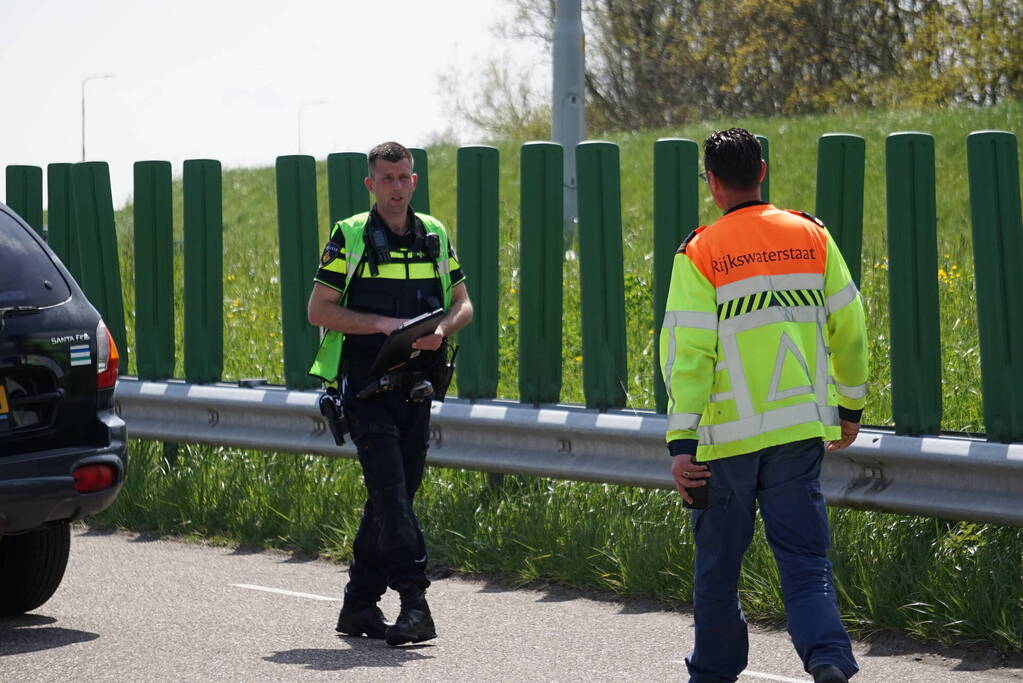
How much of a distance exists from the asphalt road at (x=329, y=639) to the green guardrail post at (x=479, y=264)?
4.06 feet

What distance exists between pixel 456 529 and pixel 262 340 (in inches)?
228

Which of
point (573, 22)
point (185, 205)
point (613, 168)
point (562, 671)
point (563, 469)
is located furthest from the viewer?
point (573, 22)

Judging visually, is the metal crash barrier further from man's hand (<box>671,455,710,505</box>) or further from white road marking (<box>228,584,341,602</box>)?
man's hand (<box>671,455,710,505</box>)

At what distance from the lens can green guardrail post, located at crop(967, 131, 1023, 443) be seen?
6930 mm

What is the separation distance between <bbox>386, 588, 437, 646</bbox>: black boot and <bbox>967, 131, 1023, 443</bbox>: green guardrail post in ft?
7.78

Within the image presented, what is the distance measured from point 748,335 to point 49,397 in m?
2.76

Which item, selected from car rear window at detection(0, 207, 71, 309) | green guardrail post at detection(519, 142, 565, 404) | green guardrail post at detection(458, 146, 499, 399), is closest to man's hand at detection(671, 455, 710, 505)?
car rear window at detection(0, 207, 71, 309)

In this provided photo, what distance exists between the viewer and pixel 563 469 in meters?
7.86

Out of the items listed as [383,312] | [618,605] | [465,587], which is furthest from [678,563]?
[383,312]

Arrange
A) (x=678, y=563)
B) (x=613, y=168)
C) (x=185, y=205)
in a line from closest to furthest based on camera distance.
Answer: (x=678, y=563) < (x=613, y=168) < (x=185, y=205)

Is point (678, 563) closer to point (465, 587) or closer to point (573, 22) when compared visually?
point (465, 587)

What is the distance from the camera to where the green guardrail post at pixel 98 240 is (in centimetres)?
1077

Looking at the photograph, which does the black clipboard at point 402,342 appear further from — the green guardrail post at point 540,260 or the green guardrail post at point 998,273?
the green guardrail post at point 998,273

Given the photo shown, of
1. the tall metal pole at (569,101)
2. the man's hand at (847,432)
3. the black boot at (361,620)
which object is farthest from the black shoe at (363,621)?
the tall metal pole at (569,101)
